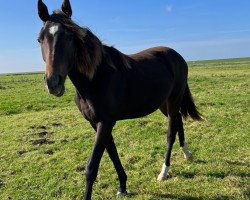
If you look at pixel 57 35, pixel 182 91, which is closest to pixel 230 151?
pixel 182 91

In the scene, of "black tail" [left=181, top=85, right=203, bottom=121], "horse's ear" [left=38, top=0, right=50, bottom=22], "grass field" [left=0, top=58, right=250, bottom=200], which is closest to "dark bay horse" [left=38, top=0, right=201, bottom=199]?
"horse's ear" [left=38, top=0, right=50, bottom=22]

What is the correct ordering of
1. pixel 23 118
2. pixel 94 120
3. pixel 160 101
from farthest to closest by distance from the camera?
1. pixel 23 118
2. pixel 160 101
3. pixel 94 120

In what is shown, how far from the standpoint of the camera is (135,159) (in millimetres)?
7129

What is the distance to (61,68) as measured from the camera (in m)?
3.90

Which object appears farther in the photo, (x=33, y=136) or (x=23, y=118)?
(x=23, y=118)

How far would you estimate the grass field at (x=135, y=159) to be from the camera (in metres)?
5.63

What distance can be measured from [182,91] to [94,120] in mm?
2632

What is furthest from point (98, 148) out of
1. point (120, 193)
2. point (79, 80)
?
point (120, 193)

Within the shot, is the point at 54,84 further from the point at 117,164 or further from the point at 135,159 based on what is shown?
the point at 135,159

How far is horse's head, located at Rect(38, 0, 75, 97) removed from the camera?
12.4 feet

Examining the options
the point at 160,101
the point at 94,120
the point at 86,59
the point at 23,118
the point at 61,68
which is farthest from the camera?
the point at 23,118

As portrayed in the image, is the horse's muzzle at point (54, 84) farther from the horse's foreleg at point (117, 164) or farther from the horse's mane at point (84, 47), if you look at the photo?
the horse's foreleg at point (117, 164)

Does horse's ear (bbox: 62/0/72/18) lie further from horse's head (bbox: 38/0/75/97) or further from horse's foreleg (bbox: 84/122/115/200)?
horse's foreleg (bbox: 84/122/115/200)

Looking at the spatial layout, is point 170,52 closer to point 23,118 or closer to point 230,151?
point 230,151
